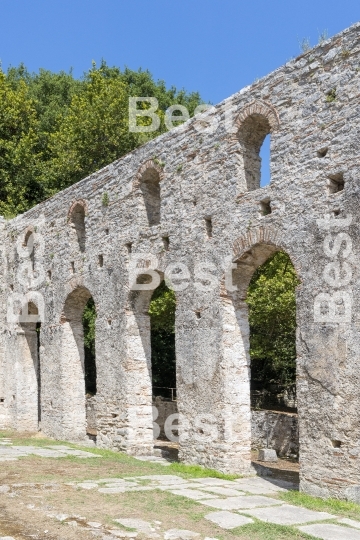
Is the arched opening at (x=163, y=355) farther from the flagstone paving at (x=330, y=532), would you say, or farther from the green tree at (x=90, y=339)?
the flagstone paving at (x=330, y=532)

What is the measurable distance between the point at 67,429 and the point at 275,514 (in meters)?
8.32

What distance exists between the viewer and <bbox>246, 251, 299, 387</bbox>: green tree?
16312 mm

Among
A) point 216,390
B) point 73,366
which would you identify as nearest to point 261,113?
point 216,390

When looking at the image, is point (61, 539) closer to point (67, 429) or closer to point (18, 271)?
point (67, 429)

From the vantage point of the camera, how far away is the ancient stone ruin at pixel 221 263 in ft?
27.3

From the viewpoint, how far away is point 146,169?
40.0 ft

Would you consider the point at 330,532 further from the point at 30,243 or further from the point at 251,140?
the point at 30,243

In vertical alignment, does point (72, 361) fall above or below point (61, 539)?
above

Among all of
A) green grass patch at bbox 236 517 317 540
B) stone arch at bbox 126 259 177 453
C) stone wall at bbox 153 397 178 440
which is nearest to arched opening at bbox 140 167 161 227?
stone arch at bbox 126 259 177 453

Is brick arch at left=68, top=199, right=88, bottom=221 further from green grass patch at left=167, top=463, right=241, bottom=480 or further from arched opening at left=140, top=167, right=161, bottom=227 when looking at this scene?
green grass patch at left=167, top=463, right=241, bottom=480

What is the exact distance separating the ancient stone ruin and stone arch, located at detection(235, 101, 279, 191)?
24mm

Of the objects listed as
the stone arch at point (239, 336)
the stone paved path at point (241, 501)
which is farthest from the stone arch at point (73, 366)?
the stone paved path at point (241, 501)

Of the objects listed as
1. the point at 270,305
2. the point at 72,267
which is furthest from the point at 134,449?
the point at 270,305

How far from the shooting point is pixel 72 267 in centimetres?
1469
